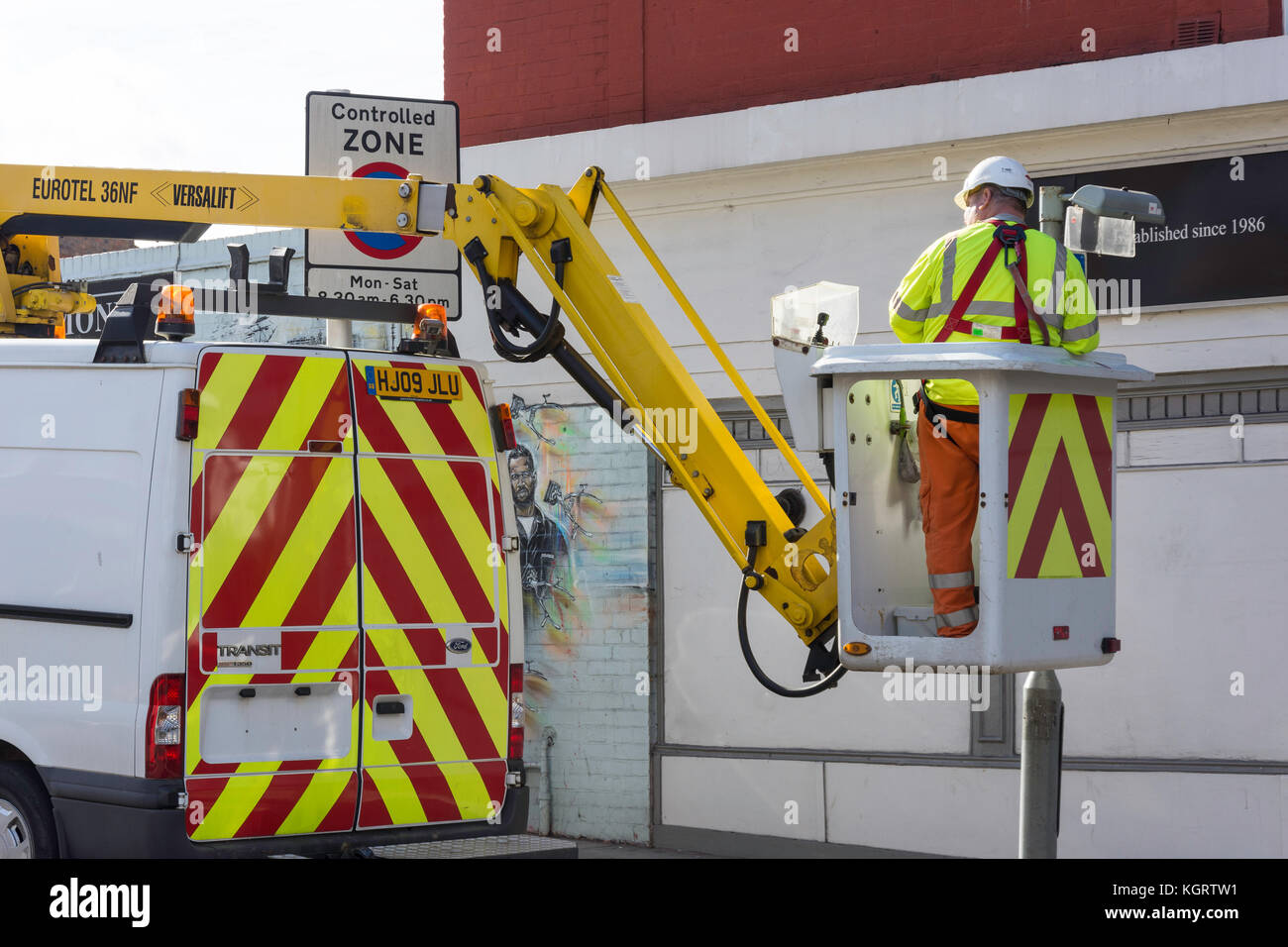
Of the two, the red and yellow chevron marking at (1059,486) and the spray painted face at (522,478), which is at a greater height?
→ the spray painted face at (522,478)

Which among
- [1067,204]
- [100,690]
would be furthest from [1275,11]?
[100,690]

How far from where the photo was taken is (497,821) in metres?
6.58

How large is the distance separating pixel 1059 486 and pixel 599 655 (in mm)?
5598

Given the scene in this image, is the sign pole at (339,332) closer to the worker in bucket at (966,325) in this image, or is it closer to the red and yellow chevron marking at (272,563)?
the red and yellow chevron marking at (272,563)

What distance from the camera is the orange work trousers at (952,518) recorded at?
530cm

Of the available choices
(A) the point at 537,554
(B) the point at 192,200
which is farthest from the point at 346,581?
(A) the point at 537,554

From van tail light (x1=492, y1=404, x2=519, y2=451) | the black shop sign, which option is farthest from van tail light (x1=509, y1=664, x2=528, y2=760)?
the black shop sign

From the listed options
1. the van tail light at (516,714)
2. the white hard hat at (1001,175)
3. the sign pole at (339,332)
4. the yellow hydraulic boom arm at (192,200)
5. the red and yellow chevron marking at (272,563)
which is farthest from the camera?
the sign pole at (339,332)

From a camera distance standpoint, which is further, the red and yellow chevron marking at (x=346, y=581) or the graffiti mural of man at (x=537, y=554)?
the graffiti mural of man at (x=537, y=554)

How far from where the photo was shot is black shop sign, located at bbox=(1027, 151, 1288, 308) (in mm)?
8484

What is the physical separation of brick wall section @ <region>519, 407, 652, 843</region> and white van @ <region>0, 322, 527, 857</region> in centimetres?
373

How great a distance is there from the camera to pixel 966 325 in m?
5.48

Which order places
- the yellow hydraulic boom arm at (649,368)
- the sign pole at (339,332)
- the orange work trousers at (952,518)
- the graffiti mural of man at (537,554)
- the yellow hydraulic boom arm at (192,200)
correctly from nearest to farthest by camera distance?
the orange work trousers at (952,518)
the yellow hydraulic boom arm at (649,368)
the yellow hydraulic boom arm at (192,200)
the sign pole at (339,332)
the graffiti mural of man at (537,554)

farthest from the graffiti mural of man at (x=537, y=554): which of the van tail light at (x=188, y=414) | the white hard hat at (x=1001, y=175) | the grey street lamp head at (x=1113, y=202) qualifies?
the grey street lamp head at (x=1113, y=202)
